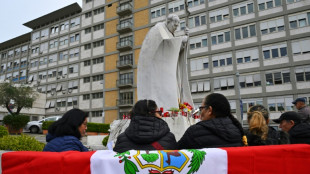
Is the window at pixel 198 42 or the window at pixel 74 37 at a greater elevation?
the window at pixel 74 37

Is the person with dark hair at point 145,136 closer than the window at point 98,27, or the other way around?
the person with dark hair at point 145,136

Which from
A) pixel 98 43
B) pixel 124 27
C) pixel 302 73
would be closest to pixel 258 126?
pixel 302 73

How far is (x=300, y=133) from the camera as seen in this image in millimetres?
3514

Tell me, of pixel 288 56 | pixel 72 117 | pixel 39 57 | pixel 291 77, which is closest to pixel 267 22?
pixel 288 56

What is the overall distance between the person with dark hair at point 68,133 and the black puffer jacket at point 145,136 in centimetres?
50

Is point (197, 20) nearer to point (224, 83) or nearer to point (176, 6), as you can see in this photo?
point (176, 6)

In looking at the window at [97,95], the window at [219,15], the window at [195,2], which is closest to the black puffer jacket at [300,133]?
the window at [219,15]

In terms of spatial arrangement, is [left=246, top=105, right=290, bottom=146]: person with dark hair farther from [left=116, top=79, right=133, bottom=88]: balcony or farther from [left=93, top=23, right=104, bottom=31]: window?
[left=93, top=23, right=104, bottom=31]: window

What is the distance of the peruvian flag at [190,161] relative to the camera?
6.84 feet

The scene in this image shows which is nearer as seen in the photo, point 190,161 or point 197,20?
point 190,161

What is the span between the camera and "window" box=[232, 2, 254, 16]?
3073cm

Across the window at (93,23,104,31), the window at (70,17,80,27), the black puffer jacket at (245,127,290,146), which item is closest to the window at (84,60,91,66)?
the window at (93,23,104,31)

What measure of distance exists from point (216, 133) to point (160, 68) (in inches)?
214

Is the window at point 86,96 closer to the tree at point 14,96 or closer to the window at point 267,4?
the tree at point 14,96
